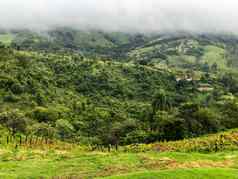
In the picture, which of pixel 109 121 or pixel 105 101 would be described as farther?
pixel 105 101

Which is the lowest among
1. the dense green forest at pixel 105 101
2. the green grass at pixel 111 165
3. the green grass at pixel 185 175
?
the dense green forest at pixel 105 101

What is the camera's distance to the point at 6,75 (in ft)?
362

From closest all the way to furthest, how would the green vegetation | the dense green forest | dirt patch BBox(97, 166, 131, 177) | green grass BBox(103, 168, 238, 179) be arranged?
1. green grass BBox(103, 168, 238, 179)
2. dirt patch BBox(97, 166, 131, 177)
3. the green vegetation
4. the dense green forest

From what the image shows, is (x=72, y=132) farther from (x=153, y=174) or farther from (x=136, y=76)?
(x=136, y=76)

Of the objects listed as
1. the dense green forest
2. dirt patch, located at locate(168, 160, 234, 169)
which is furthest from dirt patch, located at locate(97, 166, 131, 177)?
the dense green forest

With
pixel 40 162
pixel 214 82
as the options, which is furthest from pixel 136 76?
pixel 40 162

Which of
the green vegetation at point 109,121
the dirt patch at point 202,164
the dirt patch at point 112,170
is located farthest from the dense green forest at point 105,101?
the dirt patch at point 112,170

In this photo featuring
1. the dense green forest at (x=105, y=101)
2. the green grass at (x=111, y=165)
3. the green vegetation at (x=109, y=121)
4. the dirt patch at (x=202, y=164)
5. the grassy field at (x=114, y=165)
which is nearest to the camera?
the grassy field at (x=114, y=165)

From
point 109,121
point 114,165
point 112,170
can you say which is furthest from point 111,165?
point 109,121

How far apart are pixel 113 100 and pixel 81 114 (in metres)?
25.5

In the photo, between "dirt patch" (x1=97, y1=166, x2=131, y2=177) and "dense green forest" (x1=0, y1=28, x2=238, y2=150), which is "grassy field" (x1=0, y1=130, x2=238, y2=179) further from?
"dense green forest" (x1=0, y1=28, x2=238, y2=150)

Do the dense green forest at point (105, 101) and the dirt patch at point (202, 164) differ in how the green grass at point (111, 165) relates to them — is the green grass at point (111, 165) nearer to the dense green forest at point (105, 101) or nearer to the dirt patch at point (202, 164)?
the dirt patch at point (202, 164)

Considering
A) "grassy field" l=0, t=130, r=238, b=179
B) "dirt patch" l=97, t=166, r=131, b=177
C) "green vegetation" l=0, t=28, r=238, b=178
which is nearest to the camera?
"grassy field" l=0, t=130, r=238, b=179

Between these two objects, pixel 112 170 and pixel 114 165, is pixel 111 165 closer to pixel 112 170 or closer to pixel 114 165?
pixel 114 165
